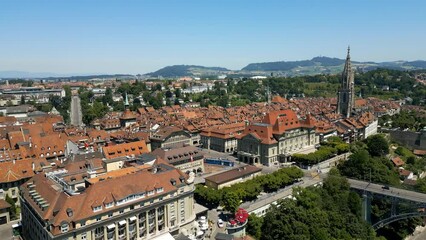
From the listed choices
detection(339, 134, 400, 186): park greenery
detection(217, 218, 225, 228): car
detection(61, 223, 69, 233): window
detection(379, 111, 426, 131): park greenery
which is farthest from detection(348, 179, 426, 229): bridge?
detection(379, 111, 426, 131): park greenery

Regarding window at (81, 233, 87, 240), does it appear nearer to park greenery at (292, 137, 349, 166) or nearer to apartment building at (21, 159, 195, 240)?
apartment building at (21, 159, 195, 240)

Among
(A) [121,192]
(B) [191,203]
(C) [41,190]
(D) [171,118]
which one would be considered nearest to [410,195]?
(B) [191,203]

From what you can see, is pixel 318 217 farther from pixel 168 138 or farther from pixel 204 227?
pixel 168 138

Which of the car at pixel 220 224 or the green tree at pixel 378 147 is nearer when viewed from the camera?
the car at pixel 220 224

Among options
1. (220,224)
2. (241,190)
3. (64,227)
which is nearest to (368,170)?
(241,190)

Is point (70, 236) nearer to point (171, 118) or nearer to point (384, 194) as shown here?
point (384, 194)

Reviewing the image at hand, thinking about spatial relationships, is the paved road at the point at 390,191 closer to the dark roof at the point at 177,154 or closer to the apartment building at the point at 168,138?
the dark roof at the point at 177,154

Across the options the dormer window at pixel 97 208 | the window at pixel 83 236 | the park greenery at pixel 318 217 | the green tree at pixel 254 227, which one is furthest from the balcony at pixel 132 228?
the park greenery at pixel 318 217
